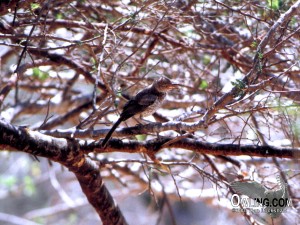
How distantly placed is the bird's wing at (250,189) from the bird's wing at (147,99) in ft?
3.28

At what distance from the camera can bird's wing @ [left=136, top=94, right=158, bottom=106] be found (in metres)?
5.12

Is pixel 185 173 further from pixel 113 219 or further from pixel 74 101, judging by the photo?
pixel 113 219

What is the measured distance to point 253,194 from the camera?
15.1 feet

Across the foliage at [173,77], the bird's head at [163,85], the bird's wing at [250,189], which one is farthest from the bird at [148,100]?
the bird's wing at [250,189]

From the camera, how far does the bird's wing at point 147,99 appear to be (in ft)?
16.8

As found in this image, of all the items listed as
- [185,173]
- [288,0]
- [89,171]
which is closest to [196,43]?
[288,0]

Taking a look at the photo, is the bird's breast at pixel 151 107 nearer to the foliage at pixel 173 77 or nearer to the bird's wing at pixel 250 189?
the foliage at pixel 173 77

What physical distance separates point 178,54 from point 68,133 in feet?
6.54

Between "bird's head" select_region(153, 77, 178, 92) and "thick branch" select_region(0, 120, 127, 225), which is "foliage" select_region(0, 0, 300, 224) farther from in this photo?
"bird's head" select_region(153, 77, 178, 92)

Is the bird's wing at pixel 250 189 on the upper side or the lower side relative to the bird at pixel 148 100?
lower

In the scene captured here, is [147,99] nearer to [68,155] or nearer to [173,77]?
[68,155]

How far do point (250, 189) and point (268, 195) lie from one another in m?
0.20

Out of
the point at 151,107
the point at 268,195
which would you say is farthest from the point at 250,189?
the point at 151,107

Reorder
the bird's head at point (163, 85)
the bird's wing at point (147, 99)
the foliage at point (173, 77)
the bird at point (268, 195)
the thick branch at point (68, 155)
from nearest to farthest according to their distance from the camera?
the thick branch at point (68, 155)
the foliage at point (173, 77)
the bird at point (268, 195)
the bird's wing at point (147, 99)
the bird's head at point (163, 85)
